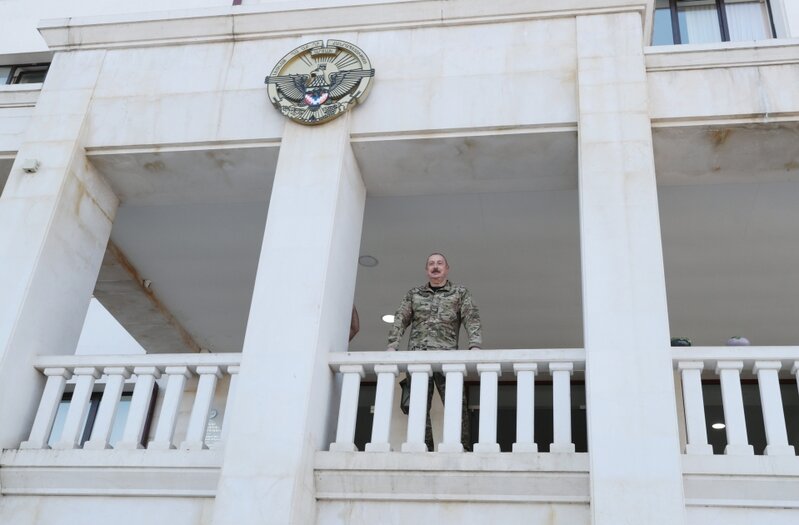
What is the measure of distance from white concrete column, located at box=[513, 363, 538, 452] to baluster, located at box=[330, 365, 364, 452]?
1692 millimetres

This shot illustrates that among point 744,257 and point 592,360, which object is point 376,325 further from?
point 592,360

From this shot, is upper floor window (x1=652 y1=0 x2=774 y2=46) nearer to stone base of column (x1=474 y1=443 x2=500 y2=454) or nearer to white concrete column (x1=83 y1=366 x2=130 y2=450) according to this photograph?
stone base of column (x1=474 y1=443 x2=500 y2=454)

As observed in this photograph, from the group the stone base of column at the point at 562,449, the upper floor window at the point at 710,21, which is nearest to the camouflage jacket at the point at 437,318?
the stone base of column at the point at 562,449

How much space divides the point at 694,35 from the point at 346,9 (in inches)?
211

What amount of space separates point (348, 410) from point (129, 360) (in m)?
2.69

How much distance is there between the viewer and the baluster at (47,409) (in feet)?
31.6

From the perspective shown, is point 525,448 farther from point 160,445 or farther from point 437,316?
point 160,445

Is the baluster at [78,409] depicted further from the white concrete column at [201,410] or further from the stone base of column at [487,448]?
the stone base of column at [487,448]

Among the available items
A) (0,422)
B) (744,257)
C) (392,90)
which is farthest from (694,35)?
(0,422)

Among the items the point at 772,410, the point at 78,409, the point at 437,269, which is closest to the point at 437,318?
the point at 437,269

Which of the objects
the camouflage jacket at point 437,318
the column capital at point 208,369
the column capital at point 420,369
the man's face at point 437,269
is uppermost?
the man's face at point 437,269

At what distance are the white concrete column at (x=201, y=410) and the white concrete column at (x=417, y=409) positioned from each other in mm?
2201

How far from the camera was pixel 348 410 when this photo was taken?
30.4 ft

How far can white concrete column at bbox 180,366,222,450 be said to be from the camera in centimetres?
930
